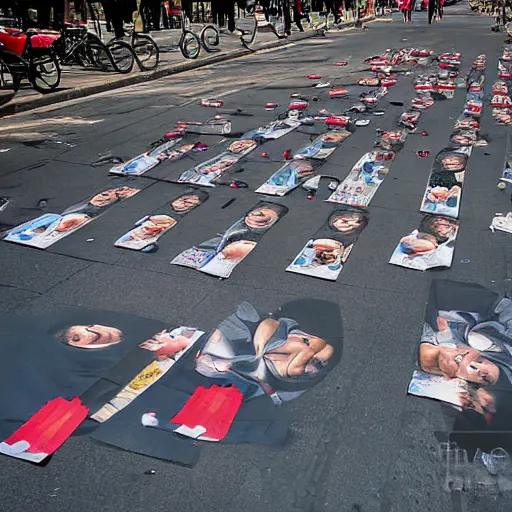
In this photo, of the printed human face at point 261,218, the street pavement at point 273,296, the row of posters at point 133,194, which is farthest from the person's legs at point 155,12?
the printed human face at point 261,218

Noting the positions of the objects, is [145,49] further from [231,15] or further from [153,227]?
[153,227]

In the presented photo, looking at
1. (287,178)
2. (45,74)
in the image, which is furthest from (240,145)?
(45,74)

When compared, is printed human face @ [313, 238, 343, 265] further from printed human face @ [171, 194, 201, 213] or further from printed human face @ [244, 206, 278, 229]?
printed human face @ [171, 194, 201, 213]

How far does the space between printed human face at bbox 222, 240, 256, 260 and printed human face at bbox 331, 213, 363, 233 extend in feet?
2.08

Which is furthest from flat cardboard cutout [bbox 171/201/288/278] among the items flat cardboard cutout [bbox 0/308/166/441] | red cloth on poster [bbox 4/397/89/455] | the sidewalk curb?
the sidewalk curb

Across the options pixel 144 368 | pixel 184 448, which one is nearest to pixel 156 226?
pixel 144 368

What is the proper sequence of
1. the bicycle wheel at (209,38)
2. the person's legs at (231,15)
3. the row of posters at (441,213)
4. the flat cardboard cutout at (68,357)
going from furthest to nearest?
1. the person's legs at (231,15)
2. the bicycle wheel at (209,38)
3. the row of posters at (441,213)
4. the flat cardboard cutout at (68,357)

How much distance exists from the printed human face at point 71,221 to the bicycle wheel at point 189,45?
33.1 feet

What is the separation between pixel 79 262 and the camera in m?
3.54

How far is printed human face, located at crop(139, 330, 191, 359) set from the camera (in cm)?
265

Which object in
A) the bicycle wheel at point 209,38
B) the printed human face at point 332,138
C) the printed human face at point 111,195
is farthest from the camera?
the bicycle wheel at point 209,38

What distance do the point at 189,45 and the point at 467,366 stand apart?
1261cm

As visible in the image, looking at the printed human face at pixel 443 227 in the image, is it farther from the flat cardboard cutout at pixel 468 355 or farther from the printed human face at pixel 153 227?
the printed human face at pixel 153 227

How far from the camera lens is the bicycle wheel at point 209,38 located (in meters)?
14.6
